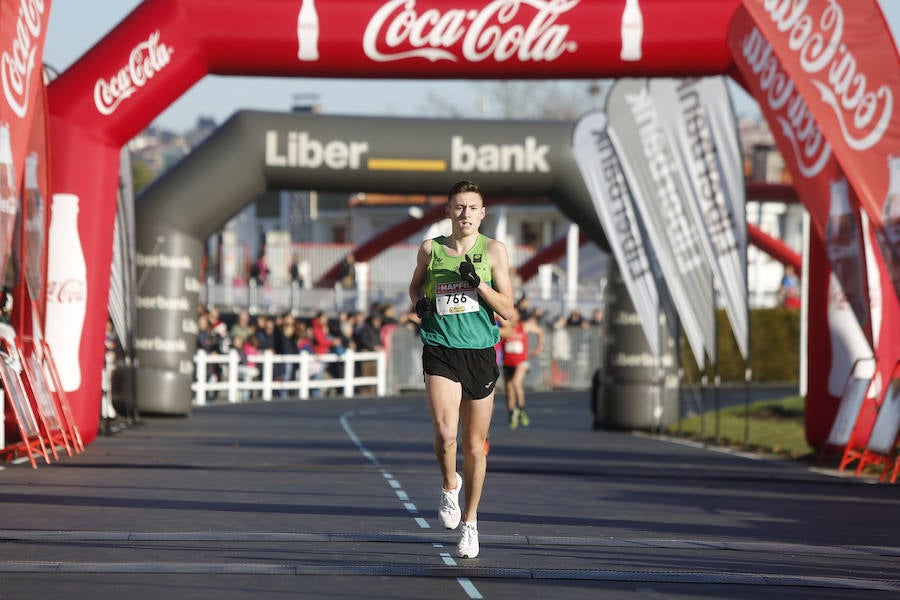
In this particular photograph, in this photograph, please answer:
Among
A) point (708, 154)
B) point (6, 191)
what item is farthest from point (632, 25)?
point (6, 191)

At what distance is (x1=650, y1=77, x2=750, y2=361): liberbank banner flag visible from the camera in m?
18.1

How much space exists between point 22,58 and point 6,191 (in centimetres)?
109

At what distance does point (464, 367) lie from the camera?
8.37 meters

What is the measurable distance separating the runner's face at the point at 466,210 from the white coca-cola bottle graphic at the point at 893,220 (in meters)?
5.77

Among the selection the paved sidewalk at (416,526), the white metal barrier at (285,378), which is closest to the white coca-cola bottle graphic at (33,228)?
the paved sidewalk at (416,526)

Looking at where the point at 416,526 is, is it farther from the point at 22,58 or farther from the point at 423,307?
the point at 22,58

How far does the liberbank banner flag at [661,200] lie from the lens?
61.7 ft

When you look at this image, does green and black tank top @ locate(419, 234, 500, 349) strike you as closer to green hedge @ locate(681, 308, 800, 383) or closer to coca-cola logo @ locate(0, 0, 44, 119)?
coca-cola logo @ locate(0, 0, 44, 119)

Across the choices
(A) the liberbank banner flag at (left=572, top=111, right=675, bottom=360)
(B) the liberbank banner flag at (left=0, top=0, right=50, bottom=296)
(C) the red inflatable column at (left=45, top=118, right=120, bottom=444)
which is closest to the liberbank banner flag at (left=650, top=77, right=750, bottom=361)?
(A) the liberbank banner flag at (left=572, top=111, right=675, bottom=360)

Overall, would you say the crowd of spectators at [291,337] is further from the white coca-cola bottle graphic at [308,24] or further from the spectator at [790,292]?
the spectator at [790,292]

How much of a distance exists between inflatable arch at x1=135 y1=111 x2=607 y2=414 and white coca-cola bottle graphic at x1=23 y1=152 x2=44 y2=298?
23.2 feet

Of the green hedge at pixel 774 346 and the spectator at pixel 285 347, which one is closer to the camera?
the spectator at pixel 285 347

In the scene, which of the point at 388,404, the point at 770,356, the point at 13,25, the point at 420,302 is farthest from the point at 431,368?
the point at 770,356

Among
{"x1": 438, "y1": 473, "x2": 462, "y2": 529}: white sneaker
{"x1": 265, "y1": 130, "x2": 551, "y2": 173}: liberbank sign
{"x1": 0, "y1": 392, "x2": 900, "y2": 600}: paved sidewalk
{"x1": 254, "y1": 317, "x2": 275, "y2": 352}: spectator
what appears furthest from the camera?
{"x1": 254, "y1": 317, "x2": 275, "y2": 352}: spectator
